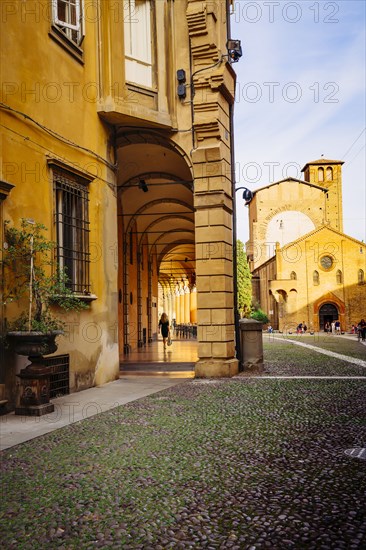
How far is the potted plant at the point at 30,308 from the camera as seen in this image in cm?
740

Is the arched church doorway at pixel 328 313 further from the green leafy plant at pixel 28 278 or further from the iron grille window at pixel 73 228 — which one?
the green leafy plant at pixel 28 278

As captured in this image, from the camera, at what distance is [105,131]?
11477 mm

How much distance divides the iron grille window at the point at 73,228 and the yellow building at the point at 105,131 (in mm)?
22

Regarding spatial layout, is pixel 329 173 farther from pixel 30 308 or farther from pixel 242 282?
pixel 30 308

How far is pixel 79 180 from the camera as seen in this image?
33.2 ft

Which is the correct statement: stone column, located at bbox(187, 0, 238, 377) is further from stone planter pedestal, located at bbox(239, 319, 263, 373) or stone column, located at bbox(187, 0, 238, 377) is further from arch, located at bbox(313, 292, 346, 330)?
arch, located at bbox(313, 292, 346, 330)

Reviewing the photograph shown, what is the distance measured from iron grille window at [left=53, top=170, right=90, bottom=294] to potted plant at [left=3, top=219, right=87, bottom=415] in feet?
4.21

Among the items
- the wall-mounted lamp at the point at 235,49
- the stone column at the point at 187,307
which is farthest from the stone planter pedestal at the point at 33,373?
the stone column at the point at 187,307

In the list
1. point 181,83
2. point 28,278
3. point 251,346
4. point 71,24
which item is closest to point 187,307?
point 251,346

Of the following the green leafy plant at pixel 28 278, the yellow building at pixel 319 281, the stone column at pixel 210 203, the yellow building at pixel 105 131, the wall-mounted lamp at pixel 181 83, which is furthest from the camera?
the yellow building at pixel 319 281

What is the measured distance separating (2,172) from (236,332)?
280 inches

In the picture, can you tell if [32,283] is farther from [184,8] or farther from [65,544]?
[184,8]

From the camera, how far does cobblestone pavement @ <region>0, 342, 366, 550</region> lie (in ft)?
10.9

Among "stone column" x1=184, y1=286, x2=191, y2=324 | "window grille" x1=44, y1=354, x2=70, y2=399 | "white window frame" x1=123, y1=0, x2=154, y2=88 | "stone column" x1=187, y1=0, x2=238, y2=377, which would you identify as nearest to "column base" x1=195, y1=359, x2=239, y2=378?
"stone column" x1=187, y1=0, x2=238, y2=377
